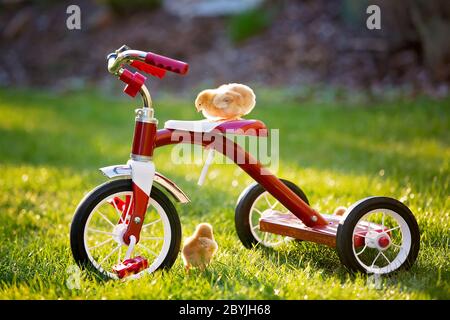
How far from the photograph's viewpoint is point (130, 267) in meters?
2.82

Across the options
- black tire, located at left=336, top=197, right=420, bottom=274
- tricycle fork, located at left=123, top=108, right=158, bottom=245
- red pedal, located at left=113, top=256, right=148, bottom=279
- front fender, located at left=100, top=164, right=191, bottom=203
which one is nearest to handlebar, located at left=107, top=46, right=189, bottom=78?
tricycle fork, located at left=123, top=108, right=158, bottom=245

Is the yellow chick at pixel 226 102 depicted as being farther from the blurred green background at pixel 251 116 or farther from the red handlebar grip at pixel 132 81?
the blurred green background at pixel 251 116

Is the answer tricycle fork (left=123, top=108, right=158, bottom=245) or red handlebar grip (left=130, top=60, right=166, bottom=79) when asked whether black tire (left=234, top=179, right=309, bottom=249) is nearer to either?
tricycle fork (left=123, top=108, right=158, bottom=245)

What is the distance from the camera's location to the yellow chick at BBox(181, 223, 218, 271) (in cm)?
297

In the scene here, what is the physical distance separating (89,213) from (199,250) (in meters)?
0.53

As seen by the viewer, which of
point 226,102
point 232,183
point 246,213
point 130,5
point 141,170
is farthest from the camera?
point 130,5

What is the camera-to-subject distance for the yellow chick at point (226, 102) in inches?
116

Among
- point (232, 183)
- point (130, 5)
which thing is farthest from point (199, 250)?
point (130, 5)

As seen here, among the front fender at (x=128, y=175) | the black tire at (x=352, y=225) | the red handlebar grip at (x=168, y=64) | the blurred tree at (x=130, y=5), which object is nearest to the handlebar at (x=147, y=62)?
the red handlebar grip at (x=168, y=64)

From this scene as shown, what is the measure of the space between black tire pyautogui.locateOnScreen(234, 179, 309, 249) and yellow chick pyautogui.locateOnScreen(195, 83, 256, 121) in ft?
1.82

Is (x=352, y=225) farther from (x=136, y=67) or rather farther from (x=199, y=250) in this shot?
(x=136, y=67)

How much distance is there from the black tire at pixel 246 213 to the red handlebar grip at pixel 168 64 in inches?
36.6
